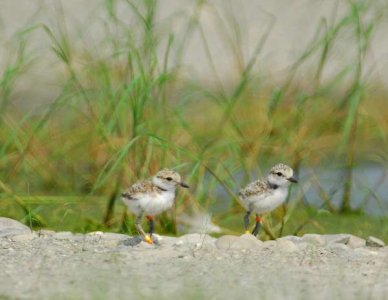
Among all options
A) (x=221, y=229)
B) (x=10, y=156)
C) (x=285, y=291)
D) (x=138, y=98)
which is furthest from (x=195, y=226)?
(x=285, y=291)

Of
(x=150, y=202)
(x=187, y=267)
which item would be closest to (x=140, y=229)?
(x=150, y=202)

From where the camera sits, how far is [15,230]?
6742mm

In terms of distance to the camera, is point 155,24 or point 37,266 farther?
→ point 155,24

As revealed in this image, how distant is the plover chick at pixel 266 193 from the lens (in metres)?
6.61

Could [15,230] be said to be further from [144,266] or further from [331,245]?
[331,245]

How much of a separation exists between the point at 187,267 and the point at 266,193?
0.90m

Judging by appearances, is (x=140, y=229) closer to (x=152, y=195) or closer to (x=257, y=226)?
(x=152, y=195)

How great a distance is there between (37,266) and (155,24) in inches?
73.9

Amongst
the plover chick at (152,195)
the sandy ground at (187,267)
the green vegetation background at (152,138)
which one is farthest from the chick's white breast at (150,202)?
the green vegetation background at (152,138)

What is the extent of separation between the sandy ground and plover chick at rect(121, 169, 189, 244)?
0.18 metres

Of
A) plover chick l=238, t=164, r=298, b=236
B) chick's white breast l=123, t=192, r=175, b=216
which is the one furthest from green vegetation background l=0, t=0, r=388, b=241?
chick's white breast l=123, t=192, r=175, b=216

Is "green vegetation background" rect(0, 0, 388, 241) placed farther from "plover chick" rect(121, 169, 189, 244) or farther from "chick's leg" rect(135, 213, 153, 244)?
"chick's leg" rect(135, 213, 153, 244)

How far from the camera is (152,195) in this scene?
6277 mm

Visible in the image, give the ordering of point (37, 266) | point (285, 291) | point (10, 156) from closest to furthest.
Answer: point (285, 291)
point (37, 266)
point (10, 156)
